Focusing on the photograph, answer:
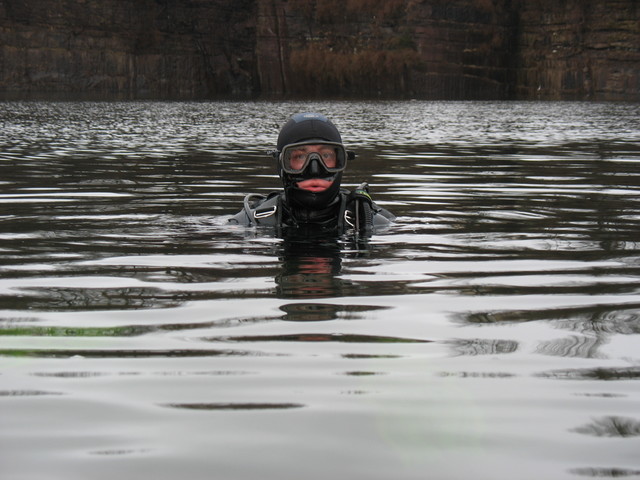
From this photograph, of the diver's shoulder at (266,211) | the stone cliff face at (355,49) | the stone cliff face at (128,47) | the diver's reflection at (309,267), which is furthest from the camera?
the stone cliff face at (128,47)

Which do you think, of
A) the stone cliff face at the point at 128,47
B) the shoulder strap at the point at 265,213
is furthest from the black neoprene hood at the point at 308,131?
the stone cliff face at the point at 128,47

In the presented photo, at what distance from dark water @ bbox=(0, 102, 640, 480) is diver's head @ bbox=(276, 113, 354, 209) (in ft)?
1.30

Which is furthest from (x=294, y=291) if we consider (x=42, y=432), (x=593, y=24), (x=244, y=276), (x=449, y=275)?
(x=593, y=24)

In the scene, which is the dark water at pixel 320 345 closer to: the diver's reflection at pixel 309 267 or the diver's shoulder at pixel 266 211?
the diver's reflection at pixel 309 267

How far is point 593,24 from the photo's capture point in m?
90.1

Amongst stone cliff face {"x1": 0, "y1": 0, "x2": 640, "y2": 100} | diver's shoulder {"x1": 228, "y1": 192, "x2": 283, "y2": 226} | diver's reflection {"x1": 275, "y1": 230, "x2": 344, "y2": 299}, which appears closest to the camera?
diver's reflection {"x1": 275, "y1": 230, "x2": 344, "y2": 299}

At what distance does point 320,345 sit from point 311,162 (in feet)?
10.1

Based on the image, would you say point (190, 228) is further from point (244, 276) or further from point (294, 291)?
point (294, 291)

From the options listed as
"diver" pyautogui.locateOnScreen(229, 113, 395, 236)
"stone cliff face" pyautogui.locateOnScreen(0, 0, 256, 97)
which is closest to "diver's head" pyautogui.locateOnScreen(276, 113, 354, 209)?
"diver" pyautogui.locateOnScreen(229, 113, 395, 236)

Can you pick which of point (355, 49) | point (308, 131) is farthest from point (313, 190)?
point (355, 49)

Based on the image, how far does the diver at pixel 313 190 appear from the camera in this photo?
6859 mm

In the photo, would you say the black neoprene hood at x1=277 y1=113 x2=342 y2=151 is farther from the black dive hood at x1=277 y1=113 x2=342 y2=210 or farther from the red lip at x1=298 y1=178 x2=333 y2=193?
the red lip at x1=298 y1=178 x2=333 y2=193

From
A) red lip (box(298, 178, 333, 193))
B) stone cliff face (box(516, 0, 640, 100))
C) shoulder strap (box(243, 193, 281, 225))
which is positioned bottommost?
shoulder strap (box(243, 193, 281, 225))

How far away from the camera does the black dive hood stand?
687 centimetres
